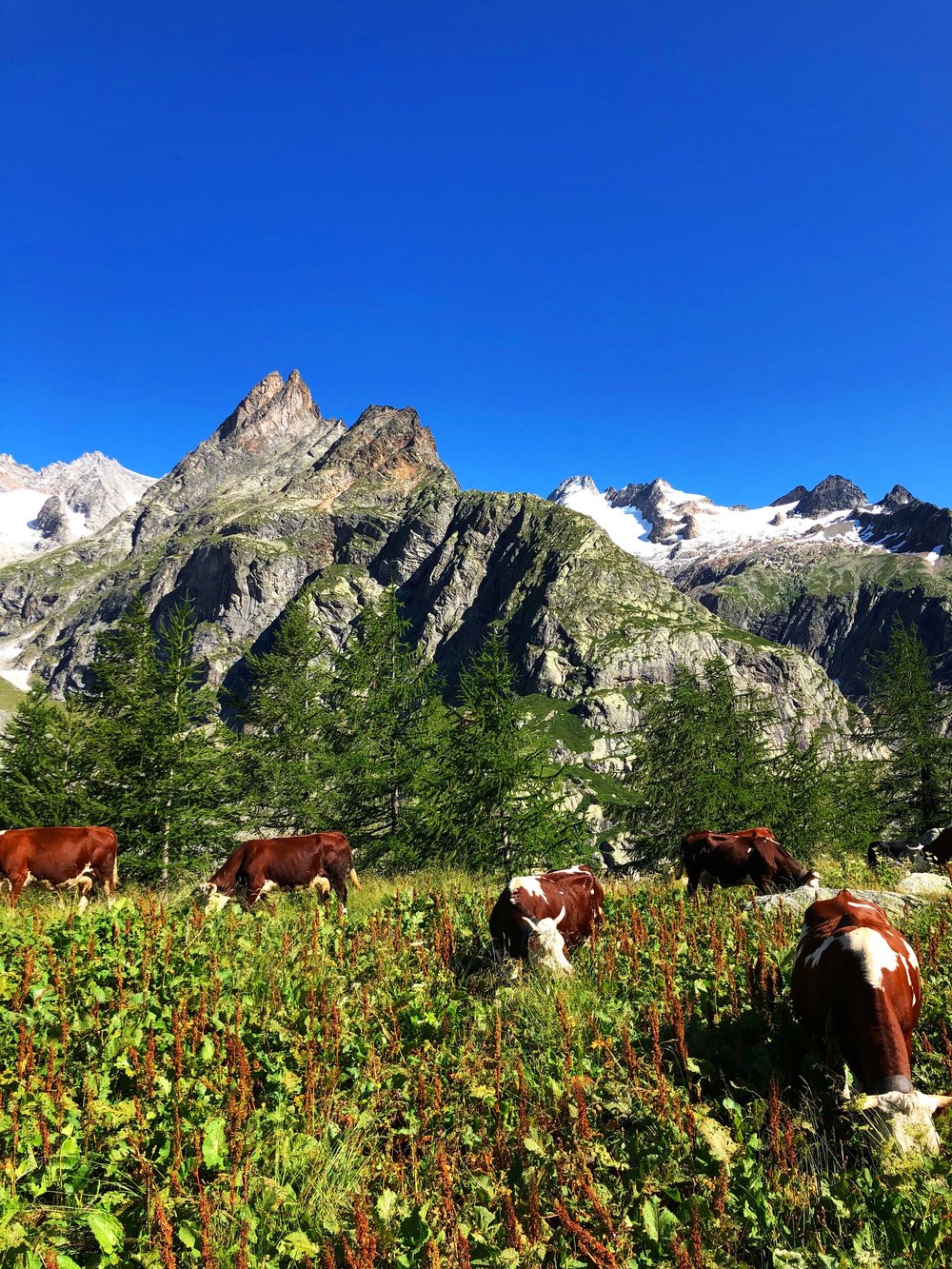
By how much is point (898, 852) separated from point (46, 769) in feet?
107

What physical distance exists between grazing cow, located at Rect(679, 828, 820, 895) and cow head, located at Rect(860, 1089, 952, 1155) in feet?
27.8

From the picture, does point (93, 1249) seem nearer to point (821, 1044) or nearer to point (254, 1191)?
point (254, 1191)

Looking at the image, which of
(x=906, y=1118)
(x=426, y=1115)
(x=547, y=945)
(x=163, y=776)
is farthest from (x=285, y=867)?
(x=163, y=776)

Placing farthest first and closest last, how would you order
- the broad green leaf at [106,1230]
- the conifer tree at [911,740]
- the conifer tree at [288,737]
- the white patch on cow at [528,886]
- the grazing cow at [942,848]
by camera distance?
the conifer tree at [911,740] < the conifer tree at [288,737] < the grazing cow at [942,848] < the white patch on cow at [528,886] < the broad green leaf at [106,1230]

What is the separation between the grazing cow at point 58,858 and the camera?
13398 millimetres

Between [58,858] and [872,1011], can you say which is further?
[58,858]

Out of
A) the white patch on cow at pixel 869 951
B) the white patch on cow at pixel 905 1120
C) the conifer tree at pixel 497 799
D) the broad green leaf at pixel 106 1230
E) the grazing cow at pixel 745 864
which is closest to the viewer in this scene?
the broad green leaf at pixel 106 1230

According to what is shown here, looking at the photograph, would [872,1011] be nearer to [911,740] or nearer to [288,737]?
[288,737]

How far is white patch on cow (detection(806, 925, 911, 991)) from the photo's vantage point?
5152 millimetres

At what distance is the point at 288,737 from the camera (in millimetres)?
29281

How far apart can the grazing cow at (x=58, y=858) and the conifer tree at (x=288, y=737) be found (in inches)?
395

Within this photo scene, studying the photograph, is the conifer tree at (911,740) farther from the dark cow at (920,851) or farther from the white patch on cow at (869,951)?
the white patch on cow at (869,951)

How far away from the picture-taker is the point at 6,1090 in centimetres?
497

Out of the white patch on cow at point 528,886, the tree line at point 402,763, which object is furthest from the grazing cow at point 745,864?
the tree line at point 402,763
